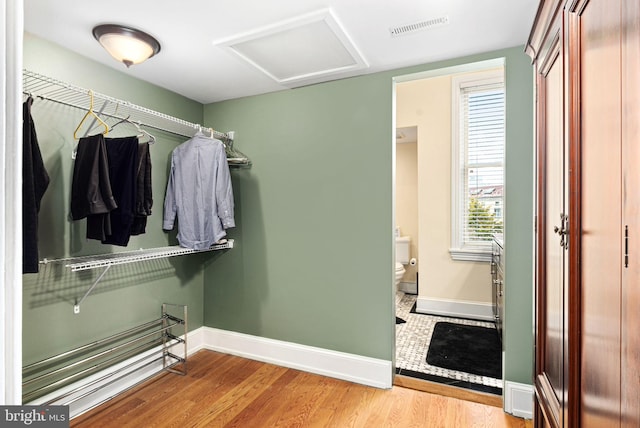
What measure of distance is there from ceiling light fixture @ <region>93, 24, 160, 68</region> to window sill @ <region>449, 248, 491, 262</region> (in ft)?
11.0

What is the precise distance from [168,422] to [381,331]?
56.8 inches

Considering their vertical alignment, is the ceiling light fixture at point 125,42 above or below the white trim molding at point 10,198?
above

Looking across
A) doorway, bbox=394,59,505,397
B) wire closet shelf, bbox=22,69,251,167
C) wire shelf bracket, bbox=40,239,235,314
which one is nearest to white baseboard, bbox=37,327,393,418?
wire shelf bracket, bbox=40,239,235,314

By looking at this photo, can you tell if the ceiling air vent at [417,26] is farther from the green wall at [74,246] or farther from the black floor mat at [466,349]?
the black floor mat at [466,349]

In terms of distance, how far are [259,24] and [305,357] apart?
89.7 inches

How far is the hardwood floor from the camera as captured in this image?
203 centimetres

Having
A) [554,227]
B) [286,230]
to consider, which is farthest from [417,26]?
[286,230]

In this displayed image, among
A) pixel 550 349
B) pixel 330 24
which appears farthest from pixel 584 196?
pixel 330 24

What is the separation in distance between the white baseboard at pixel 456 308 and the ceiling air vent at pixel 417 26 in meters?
2.95

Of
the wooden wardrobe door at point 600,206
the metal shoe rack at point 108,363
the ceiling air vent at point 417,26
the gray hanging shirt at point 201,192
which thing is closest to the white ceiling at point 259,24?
the ceiling air vent at point 417,26

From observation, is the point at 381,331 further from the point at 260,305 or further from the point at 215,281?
the point at 215,281

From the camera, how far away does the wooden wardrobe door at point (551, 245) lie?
→ 3.52ft

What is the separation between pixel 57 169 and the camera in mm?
2037

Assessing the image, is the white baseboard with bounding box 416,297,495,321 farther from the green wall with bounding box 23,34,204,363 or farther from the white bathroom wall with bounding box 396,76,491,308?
the green wall with bounding box 23,34,204,363
